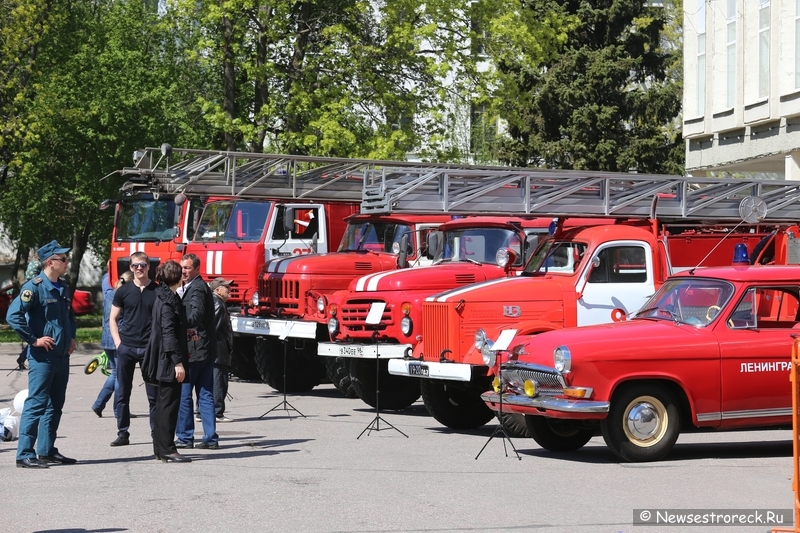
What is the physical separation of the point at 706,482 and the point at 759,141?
21181mm

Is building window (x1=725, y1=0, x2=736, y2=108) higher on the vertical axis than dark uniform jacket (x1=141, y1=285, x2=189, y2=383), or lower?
higher

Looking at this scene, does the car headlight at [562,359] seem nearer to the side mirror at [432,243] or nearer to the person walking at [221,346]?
the person walking at [221,346]

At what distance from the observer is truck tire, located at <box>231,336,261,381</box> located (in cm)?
2117

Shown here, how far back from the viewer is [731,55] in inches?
1241

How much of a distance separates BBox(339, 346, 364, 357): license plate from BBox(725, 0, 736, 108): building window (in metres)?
18.9

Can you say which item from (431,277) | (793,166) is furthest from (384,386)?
(793,166)

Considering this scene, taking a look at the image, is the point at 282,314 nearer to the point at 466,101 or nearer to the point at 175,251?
the point at 175,251

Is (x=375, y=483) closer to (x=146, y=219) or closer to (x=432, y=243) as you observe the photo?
(x=432, y=243)

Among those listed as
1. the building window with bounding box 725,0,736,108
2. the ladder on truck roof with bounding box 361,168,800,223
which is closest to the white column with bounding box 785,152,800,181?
the building window with bounding box 725,0,736,108

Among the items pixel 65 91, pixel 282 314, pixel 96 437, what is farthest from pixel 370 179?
pixel 65 91

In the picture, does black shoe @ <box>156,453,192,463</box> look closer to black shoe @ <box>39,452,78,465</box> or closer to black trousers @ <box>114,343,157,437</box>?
black shoe @ <box>39,452,78,465</box>

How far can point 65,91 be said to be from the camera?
35.4 m

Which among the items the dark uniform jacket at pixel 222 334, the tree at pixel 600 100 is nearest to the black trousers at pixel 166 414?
the dark uniform jacket at pixel 222 334

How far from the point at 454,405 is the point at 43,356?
4.90 metres
